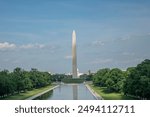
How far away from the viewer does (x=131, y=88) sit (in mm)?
16859

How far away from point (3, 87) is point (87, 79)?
110 feet

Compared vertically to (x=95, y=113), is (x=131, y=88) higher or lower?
lower

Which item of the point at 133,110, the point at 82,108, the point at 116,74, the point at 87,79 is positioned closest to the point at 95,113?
the point at 82,108

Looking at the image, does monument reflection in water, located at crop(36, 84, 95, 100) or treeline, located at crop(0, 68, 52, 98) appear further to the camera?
treeline, located at crop(0, 68, 52, 98)

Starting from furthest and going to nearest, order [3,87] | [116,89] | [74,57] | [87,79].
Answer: [87,79] < [74,57] < [116,89] < [3,87]

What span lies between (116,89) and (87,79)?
90.3 ft

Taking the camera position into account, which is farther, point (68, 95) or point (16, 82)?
point (16, 82)

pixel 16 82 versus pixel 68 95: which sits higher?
pixel 16 82

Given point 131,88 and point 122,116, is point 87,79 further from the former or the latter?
point 122,116

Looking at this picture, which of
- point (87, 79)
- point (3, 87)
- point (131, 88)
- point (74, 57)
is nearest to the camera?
point (131, 88)

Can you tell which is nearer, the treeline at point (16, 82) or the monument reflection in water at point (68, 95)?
the monument reflection in water at point (68, 95)

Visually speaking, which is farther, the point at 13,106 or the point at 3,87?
the point at 3,87

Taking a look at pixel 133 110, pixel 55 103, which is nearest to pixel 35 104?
pixel 55 103

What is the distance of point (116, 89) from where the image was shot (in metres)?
24.5
